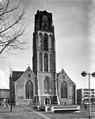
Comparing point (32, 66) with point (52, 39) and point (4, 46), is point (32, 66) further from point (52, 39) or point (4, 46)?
point (4, 46)

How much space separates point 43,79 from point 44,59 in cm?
335

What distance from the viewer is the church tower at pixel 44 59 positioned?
103 ft

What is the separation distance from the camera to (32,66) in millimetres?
34500

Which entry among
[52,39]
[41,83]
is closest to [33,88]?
[41,83]

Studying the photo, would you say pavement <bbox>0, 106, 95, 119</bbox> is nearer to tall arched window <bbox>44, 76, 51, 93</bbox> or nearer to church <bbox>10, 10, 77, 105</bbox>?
church <bbox>10, 10, 77, 105</bbox>

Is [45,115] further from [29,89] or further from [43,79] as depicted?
[43,79]

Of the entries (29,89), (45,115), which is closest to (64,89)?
(29,89)

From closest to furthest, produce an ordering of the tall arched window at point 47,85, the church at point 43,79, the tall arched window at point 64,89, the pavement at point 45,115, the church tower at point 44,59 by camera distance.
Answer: the pavement at point 45,115 → the church at point 43,79 → the church tower at point 44,59 → the tall arched window at point 47,85 → the tall arched window at point 64,89

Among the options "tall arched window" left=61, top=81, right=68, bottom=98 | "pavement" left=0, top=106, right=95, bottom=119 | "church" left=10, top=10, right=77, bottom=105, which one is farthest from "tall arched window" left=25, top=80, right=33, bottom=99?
"pavement" left=0, top=106, right=95, bottom=119

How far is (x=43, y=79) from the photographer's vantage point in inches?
1257

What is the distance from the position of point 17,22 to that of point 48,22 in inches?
1172

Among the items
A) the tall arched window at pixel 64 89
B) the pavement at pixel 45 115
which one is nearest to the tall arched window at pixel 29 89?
the tall arched window at pixel 64 89

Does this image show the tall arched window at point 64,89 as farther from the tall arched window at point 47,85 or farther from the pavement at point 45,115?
the pavement at point 45,115

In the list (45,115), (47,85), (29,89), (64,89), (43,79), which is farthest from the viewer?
(64,89)
